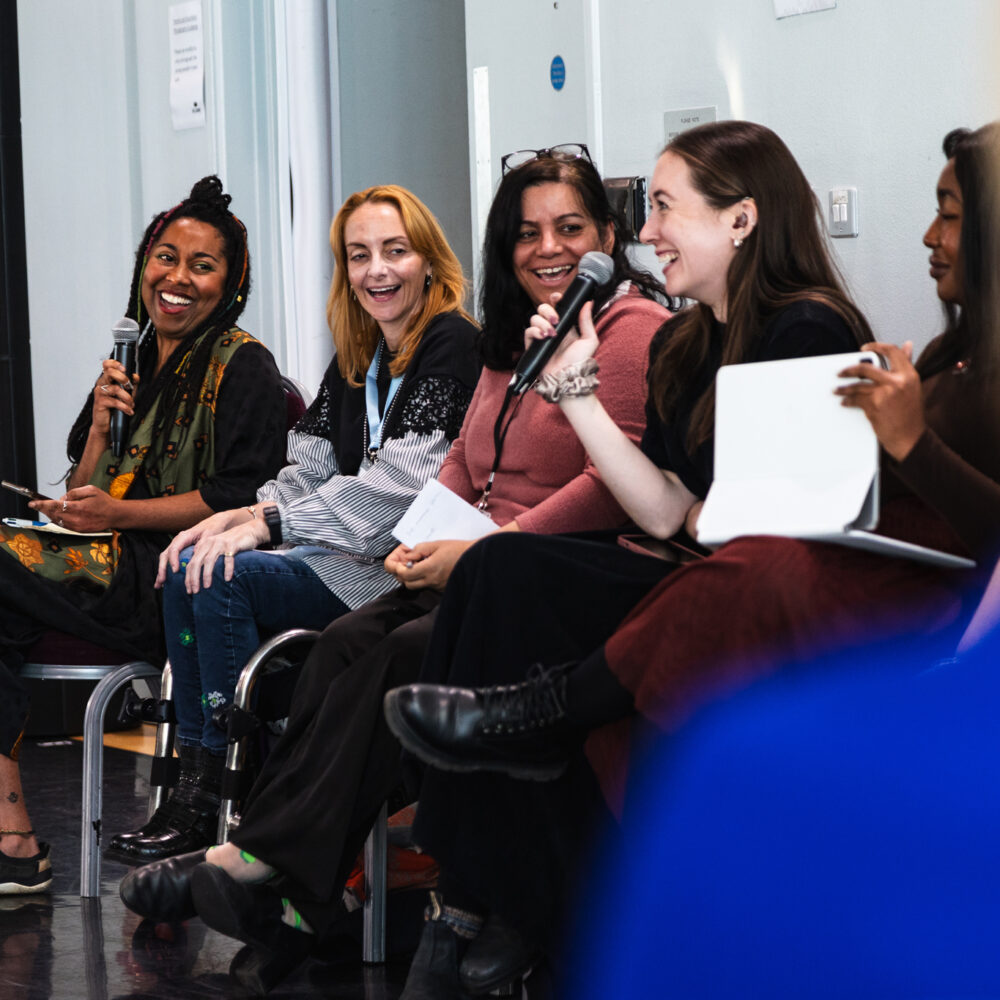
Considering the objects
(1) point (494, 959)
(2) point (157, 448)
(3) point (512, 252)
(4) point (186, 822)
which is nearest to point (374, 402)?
(3) point (512, 252)

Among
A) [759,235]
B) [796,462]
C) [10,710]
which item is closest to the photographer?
[796,462]

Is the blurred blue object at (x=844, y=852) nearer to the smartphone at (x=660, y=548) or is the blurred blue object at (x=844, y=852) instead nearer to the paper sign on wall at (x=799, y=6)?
the smartphone at (x=660, y=548)

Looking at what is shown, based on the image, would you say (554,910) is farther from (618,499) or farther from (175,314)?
(175,314)

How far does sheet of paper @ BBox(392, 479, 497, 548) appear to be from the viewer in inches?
93.1

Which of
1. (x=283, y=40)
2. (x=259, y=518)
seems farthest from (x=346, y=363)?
(x=283, y=40)

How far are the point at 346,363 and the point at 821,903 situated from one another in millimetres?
2189

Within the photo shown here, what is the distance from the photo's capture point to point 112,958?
2406mm

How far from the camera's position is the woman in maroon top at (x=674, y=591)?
1.75m

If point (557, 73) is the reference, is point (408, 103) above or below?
above

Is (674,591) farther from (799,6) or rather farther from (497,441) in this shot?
(799,6)

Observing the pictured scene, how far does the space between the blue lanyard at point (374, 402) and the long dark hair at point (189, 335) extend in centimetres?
43

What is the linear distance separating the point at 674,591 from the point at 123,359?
169 cm

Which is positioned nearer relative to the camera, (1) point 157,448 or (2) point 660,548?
(2) point 660,548

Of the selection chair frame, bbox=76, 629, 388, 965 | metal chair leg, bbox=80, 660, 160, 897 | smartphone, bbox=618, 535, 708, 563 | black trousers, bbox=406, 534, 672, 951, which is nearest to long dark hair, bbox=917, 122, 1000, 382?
smartphone, bbox=618, 535, 708, 563
